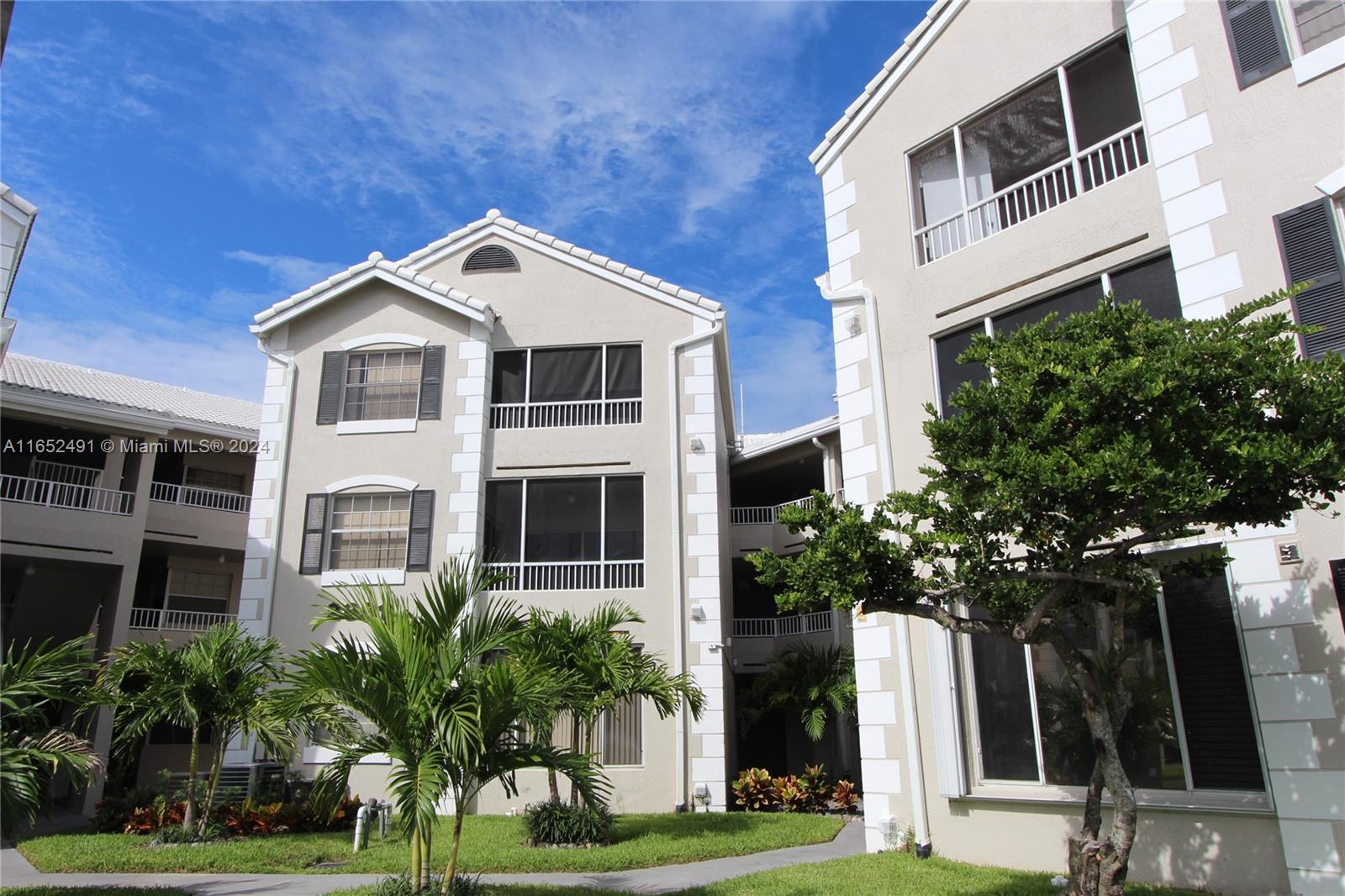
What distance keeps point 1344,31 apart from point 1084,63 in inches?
111

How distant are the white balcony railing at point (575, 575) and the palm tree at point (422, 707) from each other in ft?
30.9

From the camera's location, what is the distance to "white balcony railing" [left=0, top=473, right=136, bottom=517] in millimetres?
18672

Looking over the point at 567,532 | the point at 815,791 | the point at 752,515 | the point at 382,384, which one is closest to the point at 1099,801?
the point at 815,791

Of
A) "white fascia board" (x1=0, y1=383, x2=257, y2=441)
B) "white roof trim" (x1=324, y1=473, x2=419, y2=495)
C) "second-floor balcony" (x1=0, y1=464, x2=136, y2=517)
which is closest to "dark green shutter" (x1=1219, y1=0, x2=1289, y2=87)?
"white roof trim" (x1=324, y1=473, x2=419, y2=495)

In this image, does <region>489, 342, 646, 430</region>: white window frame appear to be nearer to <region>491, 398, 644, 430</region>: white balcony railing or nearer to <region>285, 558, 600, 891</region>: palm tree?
<region>491, 398, 644, 430</region>: white balcony railing

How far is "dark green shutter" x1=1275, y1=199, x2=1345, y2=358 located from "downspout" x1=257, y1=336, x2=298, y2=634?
676 inches

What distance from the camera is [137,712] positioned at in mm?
13562

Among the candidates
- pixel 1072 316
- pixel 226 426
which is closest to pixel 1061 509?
pixel 1072 316

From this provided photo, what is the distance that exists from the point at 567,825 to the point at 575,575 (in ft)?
A: 19.6

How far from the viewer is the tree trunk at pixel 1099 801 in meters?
7.08

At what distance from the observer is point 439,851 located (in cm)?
1180

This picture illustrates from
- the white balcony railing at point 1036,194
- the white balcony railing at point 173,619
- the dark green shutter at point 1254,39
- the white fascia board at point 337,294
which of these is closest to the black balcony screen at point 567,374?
the white fascia board at point 337,294

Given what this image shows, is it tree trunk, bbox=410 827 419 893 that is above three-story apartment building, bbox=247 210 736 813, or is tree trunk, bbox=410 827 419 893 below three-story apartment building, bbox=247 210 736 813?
below

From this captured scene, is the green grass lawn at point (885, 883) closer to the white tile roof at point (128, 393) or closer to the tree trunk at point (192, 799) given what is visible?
the tree trunk at point (192, 799)
